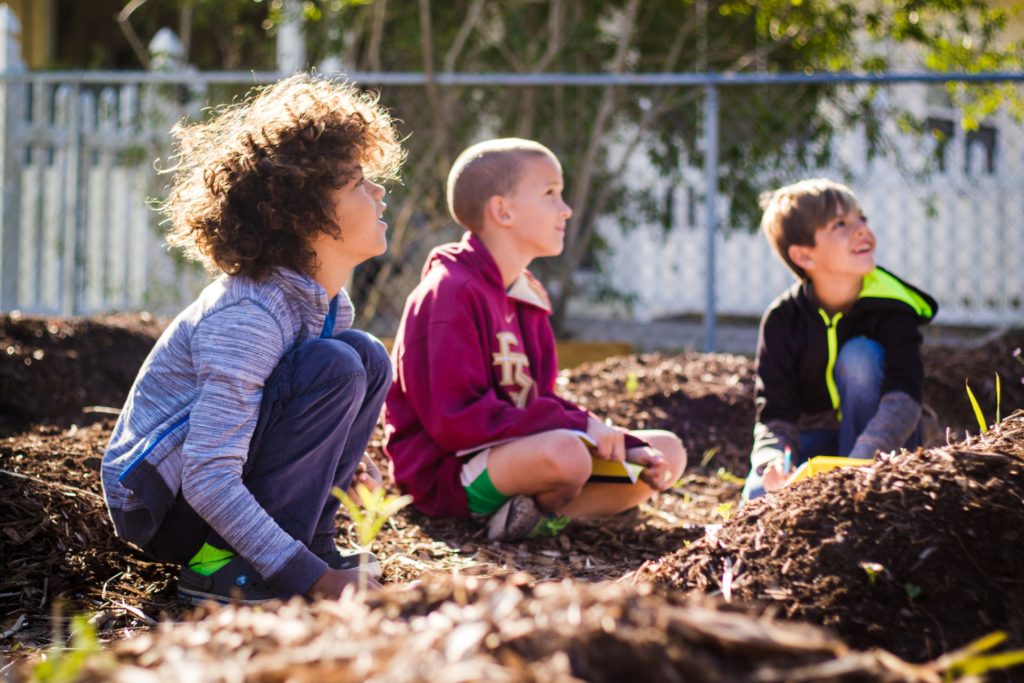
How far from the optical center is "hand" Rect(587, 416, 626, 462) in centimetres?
262

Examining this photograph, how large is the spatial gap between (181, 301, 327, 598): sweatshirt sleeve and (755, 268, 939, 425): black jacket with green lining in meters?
1.87

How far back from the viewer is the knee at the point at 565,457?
2.55 m

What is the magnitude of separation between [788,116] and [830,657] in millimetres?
6572

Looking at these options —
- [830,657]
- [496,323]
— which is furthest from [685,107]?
[830,657]

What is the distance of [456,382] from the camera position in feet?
8.46

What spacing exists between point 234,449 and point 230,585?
0.33 meters

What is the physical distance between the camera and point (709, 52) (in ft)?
22.6

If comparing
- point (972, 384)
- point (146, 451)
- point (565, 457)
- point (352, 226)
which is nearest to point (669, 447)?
point (565, 457)

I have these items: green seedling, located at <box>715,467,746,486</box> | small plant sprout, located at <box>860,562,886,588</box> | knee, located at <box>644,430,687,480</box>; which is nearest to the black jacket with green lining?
knee, located at <box>644,430,687,480</box>

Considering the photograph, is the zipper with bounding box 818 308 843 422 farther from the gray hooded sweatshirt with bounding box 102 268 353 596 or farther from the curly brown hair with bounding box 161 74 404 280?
the gray hooded sweatshirt with bounding box 102 268 353 596

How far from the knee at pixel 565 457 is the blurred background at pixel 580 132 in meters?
3.54

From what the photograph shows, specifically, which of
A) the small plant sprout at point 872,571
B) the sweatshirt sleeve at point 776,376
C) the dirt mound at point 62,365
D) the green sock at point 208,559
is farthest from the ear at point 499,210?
the dirt mound at point 62,365

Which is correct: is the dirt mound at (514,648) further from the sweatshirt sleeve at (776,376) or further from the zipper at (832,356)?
the zipper at (832,356)

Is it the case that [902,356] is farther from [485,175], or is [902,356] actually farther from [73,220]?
[73,220]
